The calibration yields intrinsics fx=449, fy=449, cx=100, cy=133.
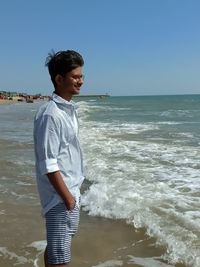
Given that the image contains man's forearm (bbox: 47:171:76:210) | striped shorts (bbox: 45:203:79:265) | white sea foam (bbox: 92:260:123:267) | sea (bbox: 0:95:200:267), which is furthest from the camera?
sea (bbox: 0:95:200:267)

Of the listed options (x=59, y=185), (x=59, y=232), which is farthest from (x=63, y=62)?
(x=59, y=232)

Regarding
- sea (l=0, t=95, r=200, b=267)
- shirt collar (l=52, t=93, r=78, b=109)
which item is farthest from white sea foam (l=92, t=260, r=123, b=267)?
shirt collar (l=52, t=93, r=78, b=109)

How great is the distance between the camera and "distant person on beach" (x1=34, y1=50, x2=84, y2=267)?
2.75m

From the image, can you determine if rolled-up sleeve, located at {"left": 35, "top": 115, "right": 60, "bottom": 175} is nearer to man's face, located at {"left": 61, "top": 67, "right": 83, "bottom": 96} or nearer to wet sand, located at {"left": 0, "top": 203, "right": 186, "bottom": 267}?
man's face, located at {"left": 61, "top": 67, "right": 83, "bottom": 96}

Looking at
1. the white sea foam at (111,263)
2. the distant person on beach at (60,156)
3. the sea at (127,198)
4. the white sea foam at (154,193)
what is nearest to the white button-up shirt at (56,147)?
the distant person on beach at (60,156)

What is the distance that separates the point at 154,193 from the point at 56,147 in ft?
15.6

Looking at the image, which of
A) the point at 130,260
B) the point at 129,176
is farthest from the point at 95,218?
the point at 129,176

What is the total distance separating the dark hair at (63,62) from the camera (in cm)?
287

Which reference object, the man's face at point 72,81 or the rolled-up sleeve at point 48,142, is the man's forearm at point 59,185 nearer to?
the rolled-up sleeve at point 48,142

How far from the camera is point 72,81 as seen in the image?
9.57ft

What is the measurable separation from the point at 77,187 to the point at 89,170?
657 cm

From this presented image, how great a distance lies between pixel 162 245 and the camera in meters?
4.98

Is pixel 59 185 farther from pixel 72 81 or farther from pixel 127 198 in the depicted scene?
pixel 127 198

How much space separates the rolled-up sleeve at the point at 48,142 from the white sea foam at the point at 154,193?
236cm
